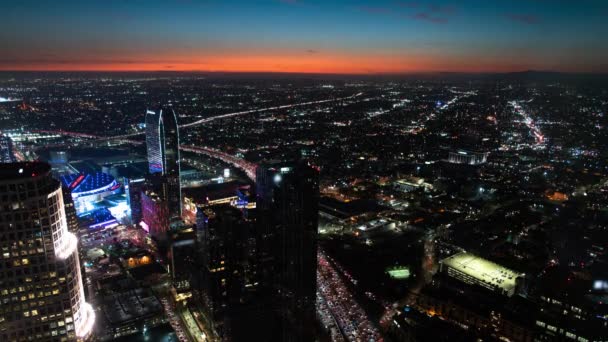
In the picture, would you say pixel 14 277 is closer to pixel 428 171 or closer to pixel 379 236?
pixel 379 236

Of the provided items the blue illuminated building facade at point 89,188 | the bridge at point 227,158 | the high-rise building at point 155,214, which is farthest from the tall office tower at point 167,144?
the bridge at point 227,158

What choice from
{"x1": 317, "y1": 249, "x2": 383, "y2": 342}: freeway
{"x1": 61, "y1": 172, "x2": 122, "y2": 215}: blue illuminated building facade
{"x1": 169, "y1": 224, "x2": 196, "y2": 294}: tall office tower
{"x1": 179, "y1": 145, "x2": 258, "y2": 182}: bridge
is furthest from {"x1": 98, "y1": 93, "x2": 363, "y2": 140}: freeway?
{"x1": 317, "y1": 249, "x2": 383, "y2": 342}: freeway

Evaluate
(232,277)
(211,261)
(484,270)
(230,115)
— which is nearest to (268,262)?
(232,277)

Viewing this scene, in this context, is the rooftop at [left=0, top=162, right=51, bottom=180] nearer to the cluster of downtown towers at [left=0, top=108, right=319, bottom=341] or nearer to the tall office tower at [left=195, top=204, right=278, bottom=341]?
the cluster of downtown towers at [left=0, top=108, right=319, bottom=341]

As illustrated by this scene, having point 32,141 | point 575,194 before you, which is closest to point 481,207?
point 575,194

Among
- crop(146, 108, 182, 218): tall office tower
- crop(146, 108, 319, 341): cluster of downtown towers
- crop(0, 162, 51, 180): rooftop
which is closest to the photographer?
crop(0, 162, 51, 180): rooftop

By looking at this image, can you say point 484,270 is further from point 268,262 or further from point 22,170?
point 22,170

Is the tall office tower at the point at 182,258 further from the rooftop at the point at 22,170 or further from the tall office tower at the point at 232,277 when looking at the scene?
the rooftop at the point at 22,170
